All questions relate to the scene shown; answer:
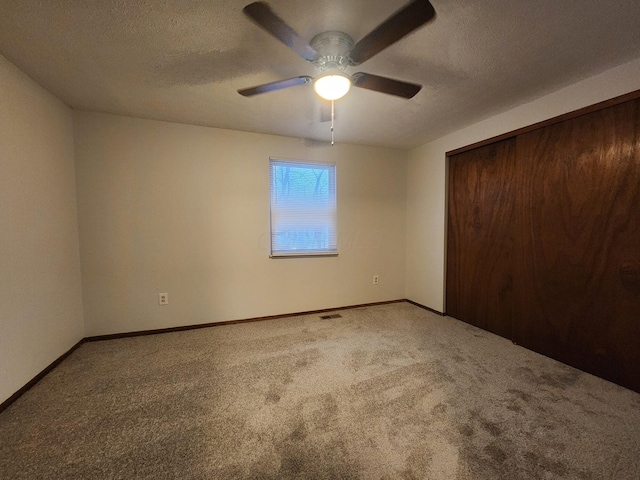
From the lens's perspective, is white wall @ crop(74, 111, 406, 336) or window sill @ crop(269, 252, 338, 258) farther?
window sill @ crop(269, 252, 338, 258)

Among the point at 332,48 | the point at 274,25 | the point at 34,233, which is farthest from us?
the point at 34,233

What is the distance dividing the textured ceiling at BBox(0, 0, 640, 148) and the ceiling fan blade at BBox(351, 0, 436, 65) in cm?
19

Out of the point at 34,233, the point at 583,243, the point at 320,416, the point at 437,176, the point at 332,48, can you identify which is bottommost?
the point at 320,416

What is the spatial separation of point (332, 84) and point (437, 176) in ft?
7.27

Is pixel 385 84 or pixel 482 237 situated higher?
pixel 385 84

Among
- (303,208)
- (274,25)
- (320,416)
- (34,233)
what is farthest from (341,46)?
(34,233)

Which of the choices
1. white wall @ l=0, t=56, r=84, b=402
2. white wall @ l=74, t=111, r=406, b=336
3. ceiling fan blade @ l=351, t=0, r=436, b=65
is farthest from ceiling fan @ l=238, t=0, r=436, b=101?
white wall @ l=0, t=56, r=84, b=402

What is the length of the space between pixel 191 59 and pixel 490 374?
3.08 metres

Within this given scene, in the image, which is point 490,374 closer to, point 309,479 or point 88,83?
point 309,479

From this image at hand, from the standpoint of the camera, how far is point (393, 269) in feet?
12.1

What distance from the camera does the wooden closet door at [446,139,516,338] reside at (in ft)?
8.16

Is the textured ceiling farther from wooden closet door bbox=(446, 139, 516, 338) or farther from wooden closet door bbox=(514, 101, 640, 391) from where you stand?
wooden closet door bbox=(446, 139, 516, 338)

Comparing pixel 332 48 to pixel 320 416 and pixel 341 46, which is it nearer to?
pixel 341 46

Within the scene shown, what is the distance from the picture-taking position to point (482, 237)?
8.90 feet
